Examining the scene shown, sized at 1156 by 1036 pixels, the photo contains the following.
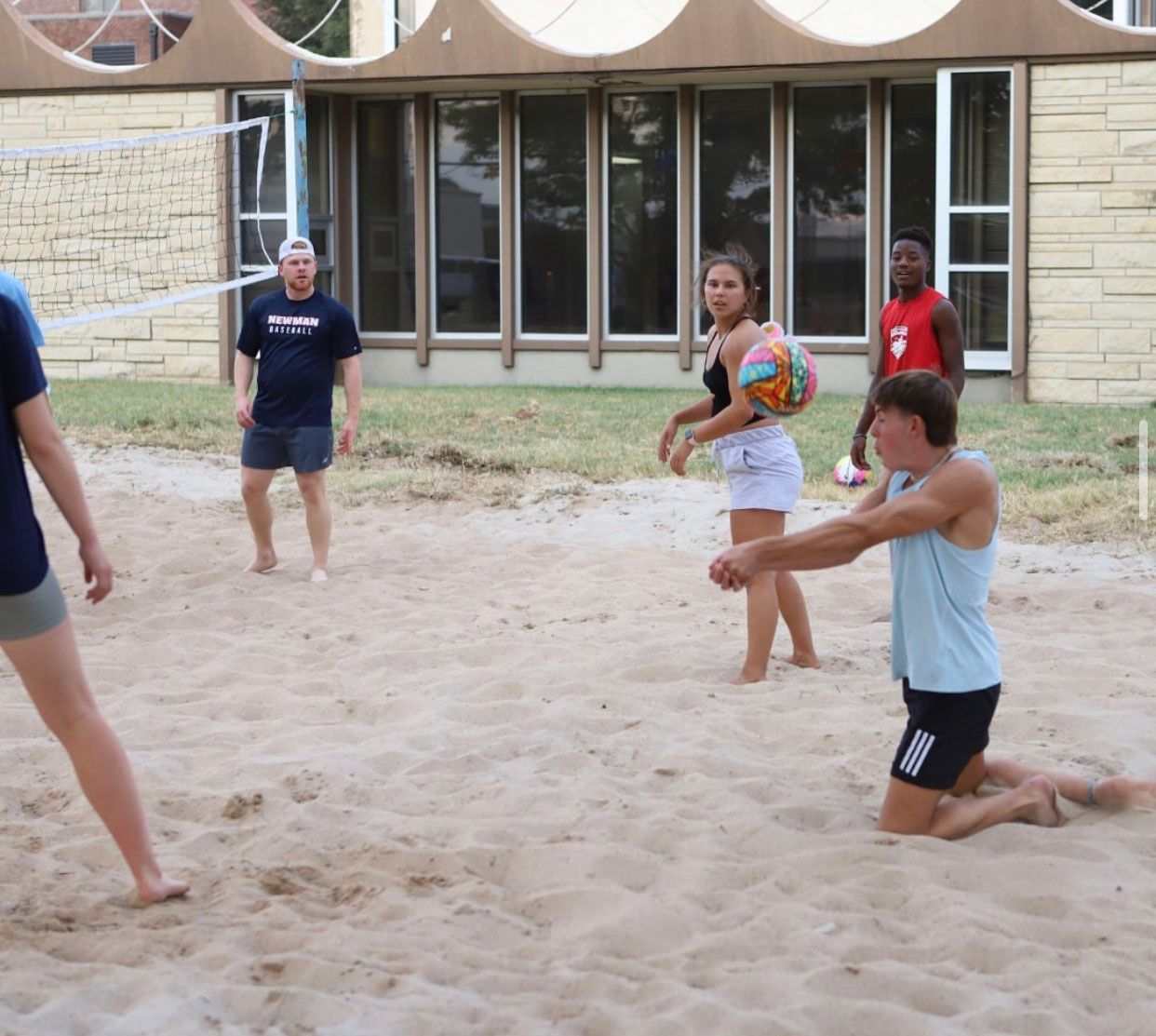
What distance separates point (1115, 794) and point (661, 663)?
231 centimetres

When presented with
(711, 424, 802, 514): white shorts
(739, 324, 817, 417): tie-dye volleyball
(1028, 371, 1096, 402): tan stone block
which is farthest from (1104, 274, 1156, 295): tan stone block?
(739, 324, 817, 417): tie-dye volleyball

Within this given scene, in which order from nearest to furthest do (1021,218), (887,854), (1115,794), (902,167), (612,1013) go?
(612,1013)
(887,854)
(1115,794)
(1021,218)
(902,167)

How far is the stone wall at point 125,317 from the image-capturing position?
18.2 meters

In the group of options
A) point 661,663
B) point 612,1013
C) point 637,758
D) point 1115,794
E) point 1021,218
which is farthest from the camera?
point 1021,218

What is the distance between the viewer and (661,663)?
22.1 feet

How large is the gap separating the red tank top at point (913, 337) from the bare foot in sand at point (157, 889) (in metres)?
4.56

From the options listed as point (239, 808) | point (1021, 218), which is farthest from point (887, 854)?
point (1021, 218)

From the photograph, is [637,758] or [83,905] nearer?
[83,905]

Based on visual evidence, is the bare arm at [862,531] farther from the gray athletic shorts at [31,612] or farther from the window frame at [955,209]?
the window frame at [955,209]

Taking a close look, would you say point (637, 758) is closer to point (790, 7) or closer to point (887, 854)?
point (887, 854)

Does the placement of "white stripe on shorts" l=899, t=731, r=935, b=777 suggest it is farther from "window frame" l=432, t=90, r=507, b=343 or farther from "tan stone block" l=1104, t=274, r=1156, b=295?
"window frame" l=432, t=90, r=507, b=343

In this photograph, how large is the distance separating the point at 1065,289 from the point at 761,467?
10598mm

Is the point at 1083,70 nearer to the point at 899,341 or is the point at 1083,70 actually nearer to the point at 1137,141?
the point at 1137,141

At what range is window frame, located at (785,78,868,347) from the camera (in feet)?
56.9
